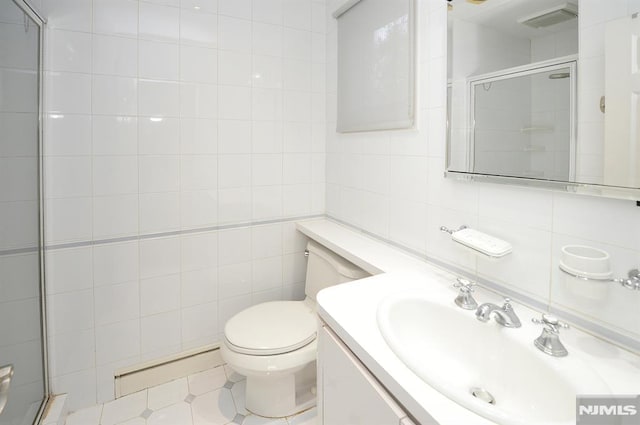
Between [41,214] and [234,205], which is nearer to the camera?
[41,214]

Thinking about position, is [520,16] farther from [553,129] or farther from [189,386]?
[189,386]

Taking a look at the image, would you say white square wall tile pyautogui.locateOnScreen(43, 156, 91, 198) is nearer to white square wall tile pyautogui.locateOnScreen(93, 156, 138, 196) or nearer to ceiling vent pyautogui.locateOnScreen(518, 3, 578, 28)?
white square wall tile pyautogui.locateOnScreen(93, 156, 138, 196)

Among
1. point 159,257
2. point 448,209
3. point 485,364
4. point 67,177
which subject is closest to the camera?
point 485,364

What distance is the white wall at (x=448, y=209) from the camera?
79 cm

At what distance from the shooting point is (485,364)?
872 millimetres

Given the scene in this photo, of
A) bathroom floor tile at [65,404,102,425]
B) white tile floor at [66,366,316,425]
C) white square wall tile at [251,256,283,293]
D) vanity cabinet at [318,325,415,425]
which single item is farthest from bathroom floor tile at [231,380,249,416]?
vanity cabinet at [318,325,415,425]

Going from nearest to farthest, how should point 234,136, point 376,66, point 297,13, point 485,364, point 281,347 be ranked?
1. point 485,364
2. point 281,347
3. point 376,66
4. point 234,136
5. point 297,13

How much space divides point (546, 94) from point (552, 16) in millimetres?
203

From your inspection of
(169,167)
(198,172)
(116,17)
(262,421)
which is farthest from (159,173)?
(262,421)

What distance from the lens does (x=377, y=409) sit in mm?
723

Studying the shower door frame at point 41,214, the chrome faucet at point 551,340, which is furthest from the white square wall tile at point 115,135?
the chrome faucet at point 551,340

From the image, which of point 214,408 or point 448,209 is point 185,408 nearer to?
point 214,408

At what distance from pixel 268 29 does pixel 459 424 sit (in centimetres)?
196

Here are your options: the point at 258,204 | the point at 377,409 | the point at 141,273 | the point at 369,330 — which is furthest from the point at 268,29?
the point at 377,409
